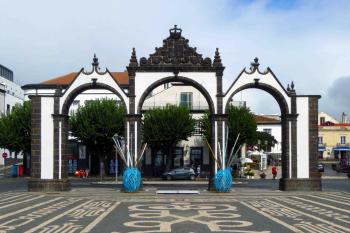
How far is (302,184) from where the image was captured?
28797mm

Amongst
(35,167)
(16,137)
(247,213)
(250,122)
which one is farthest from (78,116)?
(247,213)

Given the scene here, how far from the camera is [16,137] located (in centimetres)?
5219

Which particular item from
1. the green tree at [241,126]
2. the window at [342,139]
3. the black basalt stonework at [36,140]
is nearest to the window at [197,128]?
the green tree at [241,126]

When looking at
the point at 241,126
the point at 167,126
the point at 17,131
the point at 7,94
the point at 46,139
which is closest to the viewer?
the point at 46,139

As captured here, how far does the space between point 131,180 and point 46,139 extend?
507 cm

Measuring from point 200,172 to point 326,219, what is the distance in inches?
1480

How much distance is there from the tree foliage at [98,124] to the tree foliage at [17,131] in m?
4.22

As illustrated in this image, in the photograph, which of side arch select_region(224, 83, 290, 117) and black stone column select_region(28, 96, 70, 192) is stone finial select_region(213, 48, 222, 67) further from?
black stone column select_region(28, 96, 70, 192)

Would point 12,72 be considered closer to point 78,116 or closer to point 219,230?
point 78,116

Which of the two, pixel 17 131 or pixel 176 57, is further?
pixel 17 131

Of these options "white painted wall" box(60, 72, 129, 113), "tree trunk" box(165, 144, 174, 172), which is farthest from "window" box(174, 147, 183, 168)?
"white painted wall" box(60, 72, 129, 113)

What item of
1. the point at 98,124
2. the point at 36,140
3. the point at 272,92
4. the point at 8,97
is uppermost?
the point at 8,97

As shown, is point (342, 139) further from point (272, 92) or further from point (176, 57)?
point (176, 57)

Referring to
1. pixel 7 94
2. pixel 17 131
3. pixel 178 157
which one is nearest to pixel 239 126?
pixel 178 157
